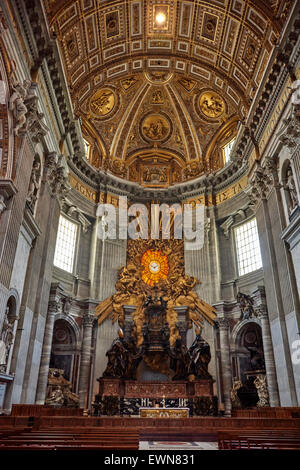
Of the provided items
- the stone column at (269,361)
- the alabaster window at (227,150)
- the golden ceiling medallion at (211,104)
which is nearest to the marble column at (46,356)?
the stone column at (269,361)

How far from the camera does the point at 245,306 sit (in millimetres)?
15289

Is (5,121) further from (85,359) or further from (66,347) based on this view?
(85,359)

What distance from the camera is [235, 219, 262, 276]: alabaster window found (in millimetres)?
16562

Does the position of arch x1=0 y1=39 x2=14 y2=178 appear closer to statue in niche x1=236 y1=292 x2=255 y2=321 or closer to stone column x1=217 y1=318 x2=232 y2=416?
statue in niche x1=236 y1=292 x2=255 y2=321

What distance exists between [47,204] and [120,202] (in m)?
6.85

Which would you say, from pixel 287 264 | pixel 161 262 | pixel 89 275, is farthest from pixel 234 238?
pixel 89 275

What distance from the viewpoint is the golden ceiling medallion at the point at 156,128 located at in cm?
2206

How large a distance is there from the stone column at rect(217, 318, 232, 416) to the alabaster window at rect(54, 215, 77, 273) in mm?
7998

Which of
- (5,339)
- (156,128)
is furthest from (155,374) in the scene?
(156,128)

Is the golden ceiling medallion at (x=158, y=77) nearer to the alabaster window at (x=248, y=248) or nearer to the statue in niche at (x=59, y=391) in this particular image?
the alabaster window at (x=248, y=248)

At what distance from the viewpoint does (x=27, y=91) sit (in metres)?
10.7

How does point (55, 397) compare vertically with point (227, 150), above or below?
below

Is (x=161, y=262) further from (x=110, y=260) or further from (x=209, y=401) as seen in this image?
(x=209, y=401)

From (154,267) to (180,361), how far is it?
Result: 5.69 metres
